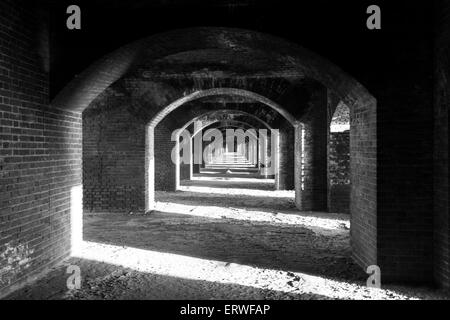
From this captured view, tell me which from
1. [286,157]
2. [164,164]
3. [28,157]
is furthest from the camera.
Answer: [164,164]

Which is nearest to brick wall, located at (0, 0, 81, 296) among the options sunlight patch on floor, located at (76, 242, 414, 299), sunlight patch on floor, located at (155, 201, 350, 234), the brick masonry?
the brick masonry

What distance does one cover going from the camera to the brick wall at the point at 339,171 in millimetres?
10422

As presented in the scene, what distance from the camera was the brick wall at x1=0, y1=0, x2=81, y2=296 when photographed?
458 cm

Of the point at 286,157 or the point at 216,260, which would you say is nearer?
the point at 216,260

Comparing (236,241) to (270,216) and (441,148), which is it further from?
(441,148)

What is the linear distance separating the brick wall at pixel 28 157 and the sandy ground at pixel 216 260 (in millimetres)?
355

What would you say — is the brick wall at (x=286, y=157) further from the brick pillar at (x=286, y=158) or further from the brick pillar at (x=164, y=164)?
the brick pillar at (x=164, y=164)

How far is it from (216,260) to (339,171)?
17.8ft

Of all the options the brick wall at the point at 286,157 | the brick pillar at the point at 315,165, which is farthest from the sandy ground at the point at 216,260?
the brick wall at the point at 286,157

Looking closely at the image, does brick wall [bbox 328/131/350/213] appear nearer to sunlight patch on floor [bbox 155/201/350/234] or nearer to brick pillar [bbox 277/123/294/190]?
sunlight patch on floor [bbox 155/201/350/234]

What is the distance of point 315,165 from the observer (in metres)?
11.3

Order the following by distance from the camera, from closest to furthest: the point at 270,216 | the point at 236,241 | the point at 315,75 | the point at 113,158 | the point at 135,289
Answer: the point at 135,289
the point at 315,75
the point at 236,241
the point at 270,216
the point at 113,158

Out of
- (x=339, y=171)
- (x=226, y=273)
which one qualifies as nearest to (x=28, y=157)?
(x=226, y=273)
